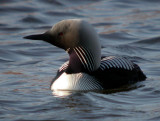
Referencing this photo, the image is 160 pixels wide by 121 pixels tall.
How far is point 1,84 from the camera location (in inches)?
283

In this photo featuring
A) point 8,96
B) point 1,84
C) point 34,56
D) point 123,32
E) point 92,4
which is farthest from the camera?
point 92,4

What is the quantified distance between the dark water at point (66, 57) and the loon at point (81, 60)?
A: 14cm

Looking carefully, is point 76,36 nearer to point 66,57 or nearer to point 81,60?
point 81,60

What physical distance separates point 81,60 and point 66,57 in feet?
7.73

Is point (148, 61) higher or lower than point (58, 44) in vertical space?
lower

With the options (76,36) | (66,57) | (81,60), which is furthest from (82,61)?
(66,57)

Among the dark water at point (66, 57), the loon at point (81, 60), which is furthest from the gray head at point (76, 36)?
the dark water at point (66, 57)

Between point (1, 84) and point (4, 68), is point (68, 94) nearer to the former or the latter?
point (1, 84)

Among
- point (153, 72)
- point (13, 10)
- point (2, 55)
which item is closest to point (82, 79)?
point (153, 72)

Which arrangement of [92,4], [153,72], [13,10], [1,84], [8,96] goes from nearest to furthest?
[8,96] → [1,84] → [153,72] → [13,10] → [92,4]

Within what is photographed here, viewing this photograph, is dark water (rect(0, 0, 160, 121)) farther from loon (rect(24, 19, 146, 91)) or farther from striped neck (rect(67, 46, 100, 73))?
striped neck (rect(67, 46, 100, 73))

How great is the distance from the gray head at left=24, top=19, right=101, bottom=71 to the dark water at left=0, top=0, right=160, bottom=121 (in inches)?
21.4

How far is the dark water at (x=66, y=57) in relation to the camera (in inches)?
231

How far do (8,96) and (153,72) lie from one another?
2.39 metres
